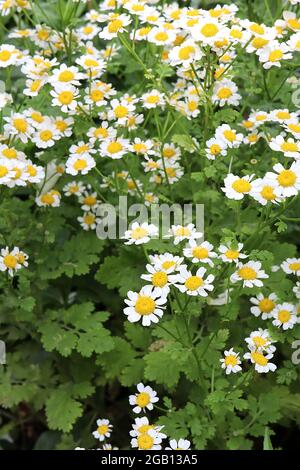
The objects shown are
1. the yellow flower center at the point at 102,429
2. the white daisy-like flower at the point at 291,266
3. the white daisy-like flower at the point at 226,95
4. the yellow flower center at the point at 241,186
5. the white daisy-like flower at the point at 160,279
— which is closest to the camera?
the white daisy-like flower at the point at 160,279

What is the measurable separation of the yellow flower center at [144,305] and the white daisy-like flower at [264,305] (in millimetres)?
433

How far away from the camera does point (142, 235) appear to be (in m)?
1.77

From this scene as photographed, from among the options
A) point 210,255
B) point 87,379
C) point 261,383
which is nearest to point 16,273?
point 87,379

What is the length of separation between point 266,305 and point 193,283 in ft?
1.29

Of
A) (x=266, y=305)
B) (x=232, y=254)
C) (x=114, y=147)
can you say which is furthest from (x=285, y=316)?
(x=114, y=147)

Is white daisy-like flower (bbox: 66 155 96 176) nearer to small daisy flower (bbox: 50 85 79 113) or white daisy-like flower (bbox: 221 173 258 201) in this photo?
small daisy flower (bbox: 50 85 79 113)

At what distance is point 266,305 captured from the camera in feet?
6.51

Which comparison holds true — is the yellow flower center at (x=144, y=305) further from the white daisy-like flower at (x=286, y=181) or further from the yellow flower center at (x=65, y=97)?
the yellow flower center at (x=65, y=97)

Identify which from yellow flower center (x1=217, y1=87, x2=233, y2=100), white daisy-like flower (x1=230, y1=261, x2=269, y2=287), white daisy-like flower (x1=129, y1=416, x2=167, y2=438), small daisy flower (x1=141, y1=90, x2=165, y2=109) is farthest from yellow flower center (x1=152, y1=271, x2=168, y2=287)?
yellow flower center (x1=217, y1=87, x2=233, y2=100)

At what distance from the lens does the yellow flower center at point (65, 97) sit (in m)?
1.98

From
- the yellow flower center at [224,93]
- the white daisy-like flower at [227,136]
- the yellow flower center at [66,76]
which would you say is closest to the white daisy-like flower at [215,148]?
the white daisy-like flower at [227,136]

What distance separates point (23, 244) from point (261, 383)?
858 millimetres

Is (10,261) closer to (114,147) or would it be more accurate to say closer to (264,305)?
(114,147)

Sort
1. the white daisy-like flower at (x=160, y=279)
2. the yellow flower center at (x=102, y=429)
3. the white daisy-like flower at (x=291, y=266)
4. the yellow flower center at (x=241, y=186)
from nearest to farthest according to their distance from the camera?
the white daisy-like flower at (x=160, y=279) → the yellow flower center at (x=241, y=186) → the yellow flower center at (x=102, y=429) → the white daisy-like flower at (x=291, y=266)
